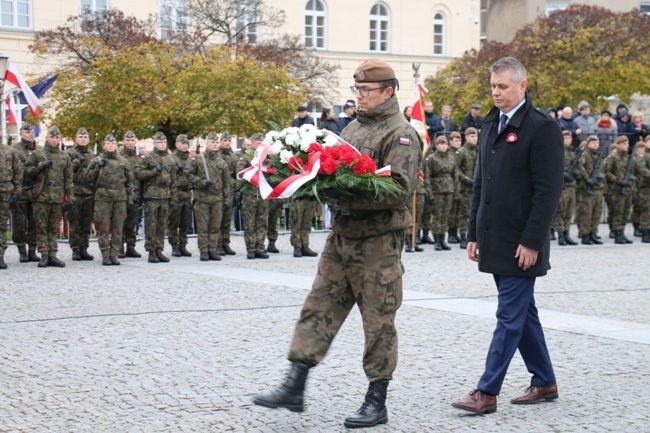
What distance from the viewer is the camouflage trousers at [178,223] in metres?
19.0

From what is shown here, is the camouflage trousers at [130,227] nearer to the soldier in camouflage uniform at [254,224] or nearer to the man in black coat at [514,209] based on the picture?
the soldier in camouflage uniform at [254,224]

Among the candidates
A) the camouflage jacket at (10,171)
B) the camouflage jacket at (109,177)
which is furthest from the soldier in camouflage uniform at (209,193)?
the camouflage jacket at (10,171)

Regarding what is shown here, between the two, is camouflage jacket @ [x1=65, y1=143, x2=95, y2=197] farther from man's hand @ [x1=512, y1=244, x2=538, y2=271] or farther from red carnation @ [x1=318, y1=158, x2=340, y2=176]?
red carnation @ [x1=318, y1=158, x2=340, y2=176]

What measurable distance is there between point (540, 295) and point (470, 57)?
27.0m

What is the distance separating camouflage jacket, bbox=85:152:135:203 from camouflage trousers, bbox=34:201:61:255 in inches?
27.0

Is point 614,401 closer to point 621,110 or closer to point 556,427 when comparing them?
point 556,427

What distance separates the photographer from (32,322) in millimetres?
10766

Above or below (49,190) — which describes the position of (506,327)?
below

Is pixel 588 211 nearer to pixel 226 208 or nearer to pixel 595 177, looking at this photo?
pixel 595 177

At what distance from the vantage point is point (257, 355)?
8836 millimetres

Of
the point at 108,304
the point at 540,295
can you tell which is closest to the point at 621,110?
the point at 540,295

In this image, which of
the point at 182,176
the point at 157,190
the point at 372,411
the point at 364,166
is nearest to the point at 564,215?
the point at 182,176

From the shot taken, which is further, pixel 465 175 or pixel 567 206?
→ pixel 567 206

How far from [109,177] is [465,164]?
7.27 metres
